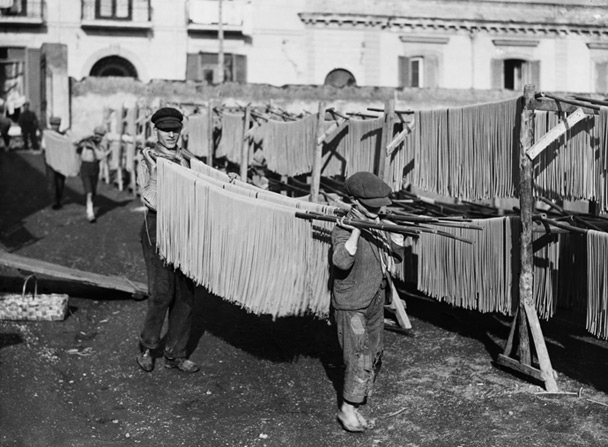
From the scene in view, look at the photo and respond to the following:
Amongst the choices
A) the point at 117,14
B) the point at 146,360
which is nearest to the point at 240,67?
the point at 117,14

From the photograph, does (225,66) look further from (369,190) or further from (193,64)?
(369,190)

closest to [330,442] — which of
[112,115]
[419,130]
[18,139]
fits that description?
[419,130]

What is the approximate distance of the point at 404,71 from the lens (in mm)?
28266

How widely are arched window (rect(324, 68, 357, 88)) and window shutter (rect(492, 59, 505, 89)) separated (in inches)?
194

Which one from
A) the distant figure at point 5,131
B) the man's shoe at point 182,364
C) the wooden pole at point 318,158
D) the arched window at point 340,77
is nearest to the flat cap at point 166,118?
the man's shoe at point 182,364

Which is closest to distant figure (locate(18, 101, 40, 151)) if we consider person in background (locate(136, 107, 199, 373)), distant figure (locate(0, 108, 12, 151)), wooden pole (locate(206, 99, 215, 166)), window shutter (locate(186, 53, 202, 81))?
distant figure (locate(0, 108, 12, 151))

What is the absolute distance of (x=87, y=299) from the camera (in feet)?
25.9

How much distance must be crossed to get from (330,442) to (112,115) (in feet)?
54.3

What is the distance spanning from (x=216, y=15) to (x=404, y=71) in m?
6.60

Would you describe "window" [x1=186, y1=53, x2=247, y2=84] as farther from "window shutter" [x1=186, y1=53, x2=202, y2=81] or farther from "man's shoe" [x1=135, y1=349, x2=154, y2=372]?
"man's shoe" [x1=135, y1=349, x2=154, y2=372]

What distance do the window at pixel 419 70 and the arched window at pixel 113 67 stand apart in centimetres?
899

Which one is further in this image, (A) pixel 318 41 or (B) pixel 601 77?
(B) pixel 601 77

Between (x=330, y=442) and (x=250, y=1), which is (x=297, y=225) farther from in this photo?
(x=250, y=1)

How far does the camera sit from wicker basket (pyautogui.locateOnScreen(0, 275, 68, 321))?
7031 mm
